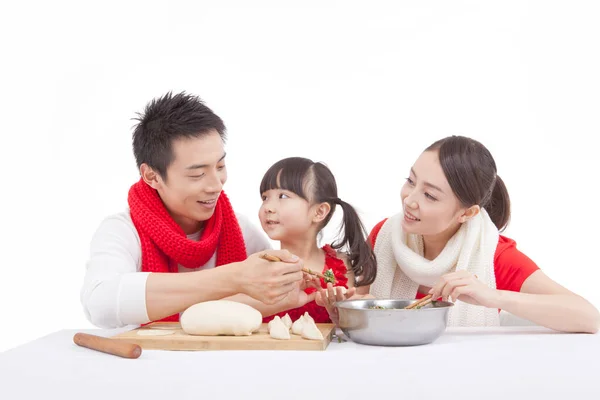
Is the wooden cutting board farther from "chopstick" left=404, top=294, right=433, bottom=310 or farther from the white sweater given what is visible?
"chopstick" left=404, top=294, right=433, bottom=310

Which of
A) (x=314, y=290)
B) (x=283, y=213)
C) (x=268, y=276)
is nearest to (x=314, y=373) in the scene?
(x=268, y=276)

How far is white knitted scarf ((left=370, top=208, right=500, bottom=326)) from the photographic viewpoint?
248 centimetres

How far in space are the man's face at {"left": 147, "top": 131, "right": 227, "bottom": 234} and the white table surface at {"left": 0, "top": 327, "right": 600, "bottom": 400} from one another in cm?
75

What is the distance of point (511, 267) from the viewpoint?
246 centimetres

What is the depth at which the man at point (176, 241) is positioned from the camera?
1.95m

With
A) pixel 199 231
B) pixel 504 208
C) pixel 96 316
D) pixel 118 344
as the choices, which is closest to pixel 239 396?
pixel 118 344

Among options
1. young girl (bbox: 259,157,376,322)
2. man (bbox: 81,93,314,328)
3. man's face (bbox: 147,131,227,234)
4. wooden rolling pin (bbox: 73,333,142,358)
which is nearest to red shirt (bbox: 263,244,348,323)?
young girl (bbox: 259,157,376,322)

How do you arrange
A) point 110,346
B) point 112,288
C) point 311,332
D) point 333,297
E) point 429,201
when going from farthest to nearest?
point 429,201
point 333,297
point 112,288
point 311,332
point 110,346

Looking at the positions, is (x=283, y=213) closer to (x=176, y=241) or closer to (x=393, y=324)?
(x=176, y=241)

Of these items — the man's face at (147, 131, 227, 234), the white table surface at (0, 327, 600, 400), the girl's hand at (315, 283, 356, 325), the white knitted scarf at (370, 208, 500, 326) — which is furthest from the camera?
the white knitted scarf at (370, 208, 500, 326)

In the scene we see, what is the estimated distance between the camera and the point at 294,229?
253 centimetres

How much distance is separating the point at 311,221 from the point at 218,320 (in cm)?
79

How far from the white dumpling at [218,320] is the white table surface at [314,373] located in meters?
0.13

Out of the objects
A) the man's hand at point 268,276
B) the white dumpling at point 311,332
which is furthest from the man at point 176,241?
the white dumpling at point 311,332
